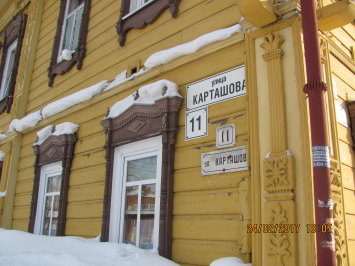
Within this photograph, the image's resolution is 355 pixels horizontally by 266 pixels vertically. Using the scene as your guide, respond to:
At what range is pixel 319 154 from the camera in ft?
6.32

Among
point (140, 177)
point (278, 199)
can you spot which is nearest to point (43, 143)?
point (140, 177)

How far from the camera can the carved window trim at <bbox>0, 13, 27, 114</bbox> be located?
7.67 meters

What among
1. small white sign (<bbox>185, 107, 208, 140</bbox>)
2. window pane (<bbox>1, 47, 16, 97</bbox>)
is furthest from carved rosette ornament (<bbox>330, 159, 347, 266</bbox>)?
window pane (<bbox>1, 47, 16, 97</bbox>)

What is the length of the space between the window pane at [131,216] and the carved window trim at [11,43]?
16.3 feet

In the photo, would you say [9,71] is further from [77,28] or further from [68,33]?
[77,28]

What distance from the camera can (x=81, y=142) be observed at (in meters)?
5.08

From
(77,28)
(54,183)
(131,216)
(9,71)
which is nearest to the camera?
(131,216)

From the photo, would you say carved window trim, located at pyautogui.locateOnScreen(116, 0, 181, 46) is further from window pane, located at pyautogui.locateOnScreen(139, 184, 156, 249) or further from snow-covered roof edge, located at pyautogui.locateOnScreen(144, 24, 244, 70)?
window pane, located at pyautogui.locateOnScreen(139, 184, 156, 249)

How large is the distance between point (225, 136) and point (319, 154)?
127 centimetres

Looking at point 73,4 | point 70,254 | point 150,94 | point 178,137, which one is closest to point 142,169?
point 178,137

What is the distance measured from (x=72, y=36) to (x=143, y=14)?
7.79ft

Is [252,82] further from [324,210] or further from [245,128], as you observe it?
[324,210]

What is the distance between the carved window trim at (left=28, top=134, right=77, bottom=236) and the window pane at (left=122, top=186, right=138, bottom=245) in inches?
55.3

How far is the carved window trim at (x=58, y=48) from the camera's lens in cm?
557
